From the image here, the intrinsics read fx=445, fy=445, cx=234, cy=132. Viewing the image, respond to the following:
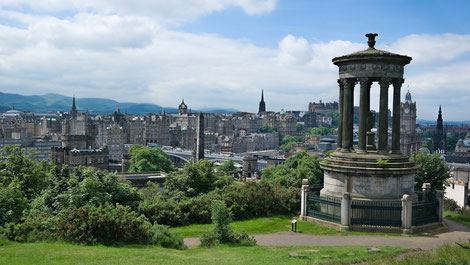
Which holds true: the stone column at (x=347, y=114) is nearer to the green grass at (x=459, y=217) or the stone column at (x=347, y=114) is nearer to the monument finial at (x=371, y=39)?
the monument finial at (x=371, y=39)

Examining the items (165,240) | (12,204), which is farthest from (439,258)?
(12,204)

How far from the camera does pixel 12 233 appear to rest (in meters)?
17.8

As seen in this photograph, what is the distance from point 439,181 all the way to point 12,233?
32251mm

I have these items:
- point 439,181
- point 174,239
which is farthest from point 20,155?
point 439,181

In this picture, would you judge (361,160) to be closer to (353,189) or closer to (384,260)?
(353,189)

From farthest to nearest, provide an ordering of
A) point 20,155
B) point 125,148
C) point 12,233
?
point 125,148 < point 20,155 < point 12,233

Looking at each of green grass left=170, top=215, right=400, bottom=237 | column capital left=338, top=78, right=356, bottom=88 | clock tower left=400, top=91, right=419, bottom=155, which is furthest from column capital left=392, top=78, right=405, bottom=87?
clock tower left=400, top=91, right=419, bottom=155

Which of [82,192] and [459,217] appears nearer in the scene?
[82,192]

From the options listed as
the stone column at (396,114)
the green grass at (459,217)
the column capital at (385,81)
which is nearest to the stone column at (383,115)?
the column capital at (385,81)

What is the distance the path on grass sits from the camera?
19406 mm

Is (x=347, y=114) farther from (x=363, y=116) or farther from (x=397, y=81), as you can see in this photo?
(x=397, y=81)

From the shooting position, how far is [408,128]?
171m

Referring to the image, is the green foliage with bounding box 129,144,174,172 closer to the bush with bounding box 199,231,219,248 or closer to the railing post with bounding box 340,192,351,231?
the railing post with bounding box 340,192,351,231

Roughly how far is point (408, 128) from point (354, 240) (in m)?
163
